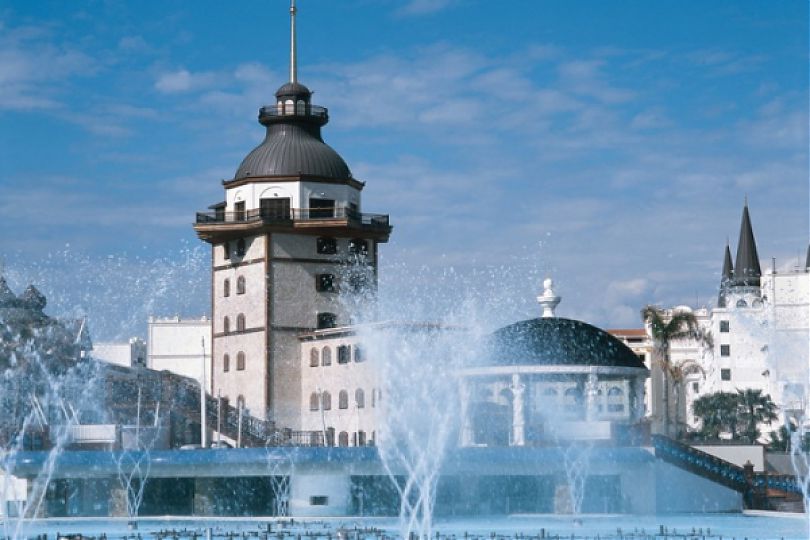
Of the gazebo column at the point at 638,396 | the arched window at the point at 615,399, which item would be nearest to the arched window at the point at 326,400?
the arched window at the point at 615,399

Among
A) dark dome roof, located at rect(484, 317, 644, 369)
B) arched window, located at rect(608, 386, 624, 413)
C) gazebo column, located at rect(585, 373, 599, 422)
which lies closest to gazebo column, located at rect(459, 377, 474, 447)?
dark dome roof, located at rect(484, 317, 644, 369)

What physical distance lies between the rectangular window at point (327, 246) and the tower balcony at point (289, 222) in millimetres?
758

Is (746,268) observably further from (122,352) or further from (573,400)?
(573,400)

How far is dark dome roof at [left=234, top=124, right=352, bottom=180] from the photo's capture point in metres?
76.7

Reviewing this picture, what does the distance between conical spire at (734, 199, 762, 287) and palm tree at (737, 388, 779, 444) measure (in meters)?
20.8

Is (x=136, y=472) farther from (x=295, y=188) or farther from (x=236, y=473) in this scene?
(x=295, y=188)

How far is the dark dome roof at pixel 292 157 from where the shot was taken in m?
76.7

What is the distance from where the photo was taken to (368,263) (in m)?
78.3

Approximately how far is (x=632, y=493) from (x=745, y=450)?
34.1ft

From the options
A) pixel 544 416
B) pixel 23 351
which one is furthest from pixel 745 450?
pixel 23 351

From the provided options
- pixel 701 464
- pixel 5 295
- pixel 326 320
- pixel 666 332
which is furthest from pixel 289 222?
pixel 701 464

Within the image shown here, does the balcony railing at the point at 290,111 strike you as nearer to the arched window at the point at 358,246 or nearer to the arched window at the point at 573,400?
the arched window at the point at 358,246

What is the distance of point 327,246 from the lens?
7712 centimetres

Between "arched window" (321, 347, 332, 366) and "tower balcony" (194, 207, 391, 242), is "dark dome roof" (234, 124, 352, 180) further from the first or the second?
"arched window" (321, 347, 332, 366)
